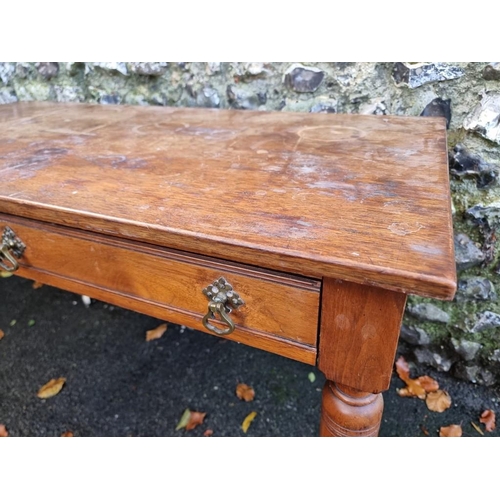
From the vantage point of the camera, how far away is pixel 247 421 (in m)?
1.38

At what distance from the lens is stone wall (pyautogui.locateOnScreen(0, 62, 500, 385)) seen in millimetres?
1215

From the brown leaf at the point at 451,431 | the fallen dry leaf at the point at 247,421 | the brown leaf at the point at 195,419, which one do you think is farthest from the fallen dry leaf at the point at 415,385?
the brown leaf at the point at 195,419

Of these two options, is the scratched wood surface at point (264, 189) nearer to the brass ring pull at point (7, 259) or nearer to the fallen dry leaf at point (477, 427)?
the brass ring pull at point (7, 259)

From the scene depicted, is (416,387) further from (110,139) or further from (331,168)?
(110,139)

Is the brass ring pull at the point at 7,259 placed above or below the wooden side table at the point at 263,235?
below

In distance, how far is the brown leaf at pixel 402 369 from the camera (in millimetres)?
1502

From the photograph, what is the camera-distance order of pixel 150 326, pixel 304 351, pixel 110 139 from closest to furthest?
pixel 304 351
pixel 110 139
pixel 150 326

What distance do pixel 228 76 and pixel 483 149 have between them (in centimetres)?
89

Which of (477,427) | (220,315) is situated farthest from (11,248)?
(477,427)

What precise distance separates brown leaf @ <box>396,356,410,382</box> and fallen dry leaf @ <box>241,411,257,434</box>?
57 cm

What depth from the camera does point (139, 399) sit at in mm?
1479

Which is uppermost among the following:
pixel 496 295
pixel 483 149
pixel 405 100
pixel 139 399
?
pixel 405 100

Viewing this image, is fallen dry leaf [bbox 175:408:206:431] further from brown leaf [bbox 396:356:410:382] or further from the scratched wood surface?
the scratched wood surface

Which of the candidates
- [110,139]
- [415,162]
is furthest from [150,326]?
[415,162]
